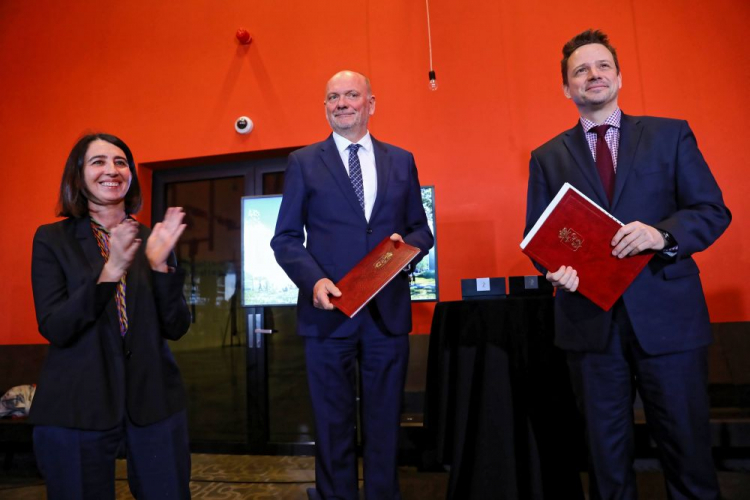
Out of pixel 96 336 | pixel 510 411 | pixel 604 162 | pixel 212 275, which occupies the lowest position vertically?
pixel 510 411

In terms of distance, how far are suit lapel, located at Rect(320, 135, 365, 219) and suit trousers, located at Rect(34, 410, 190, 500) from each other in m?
0.90

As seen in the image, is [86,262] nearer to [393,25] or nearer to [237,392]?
[393,25]

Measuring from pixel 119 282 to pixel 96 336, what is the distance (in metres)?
0.18

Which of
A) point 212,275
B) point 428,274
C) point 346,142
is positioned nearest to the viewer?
point 346,142

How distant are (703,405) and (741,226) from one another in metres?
2.31

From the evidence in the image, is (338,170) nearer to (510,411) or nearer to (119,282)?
(119,282)

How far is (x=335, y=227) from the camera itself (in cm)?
186

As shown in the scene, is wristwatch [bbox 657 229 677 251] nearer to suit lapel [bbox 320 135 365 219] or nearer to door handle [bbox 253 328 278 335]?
suit lapel [bbox 320 135 365 219]

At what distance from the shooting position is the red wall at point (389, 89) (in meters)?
3.38

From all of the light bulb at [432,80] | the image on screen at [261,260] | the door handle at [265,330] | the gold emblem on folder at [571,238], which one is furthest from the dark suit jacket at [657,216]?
the door handle at [265,330]

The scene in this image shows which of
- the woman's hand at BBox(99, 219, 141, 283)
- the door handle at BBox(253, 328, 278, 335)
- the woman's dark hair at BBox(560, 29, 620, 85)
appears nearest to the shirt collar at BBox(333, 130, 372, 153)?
the woman's dark hair at BBox(560, 29, 620, 85)

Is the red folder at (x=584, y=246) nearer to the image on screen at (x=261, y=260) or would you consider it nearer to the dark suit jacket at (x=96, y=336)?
the dark suit jacket at (x=96, y=336)

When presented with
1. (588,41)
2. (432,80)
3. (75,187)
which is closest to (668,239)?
(588,41)

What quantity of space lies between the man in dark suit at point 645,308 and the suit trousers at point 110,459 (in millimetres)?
1211
